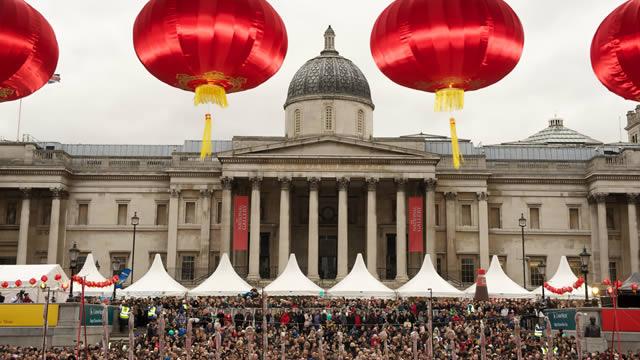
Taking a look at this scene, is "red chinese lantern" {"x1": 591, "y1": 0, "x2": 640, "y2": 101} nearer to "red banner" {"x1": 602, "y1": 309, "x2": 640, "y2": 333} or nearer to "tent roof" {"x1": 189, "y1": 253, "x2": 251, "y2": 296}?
"red banner" {"x1": 602, "y1": 309, "x2": 640, "y2": 333}

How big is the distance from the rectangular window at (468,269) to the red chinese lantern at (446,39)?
51.0 metres

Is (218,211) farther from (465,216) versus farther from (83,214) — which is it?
(465,216)

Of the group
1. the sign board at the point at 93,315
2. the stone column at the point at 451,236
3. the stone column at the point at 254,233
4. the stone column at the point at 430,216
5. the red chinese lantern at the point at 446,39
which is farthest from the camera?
the stone column at the point at 451,236

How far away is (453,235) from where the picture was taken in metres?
61.9

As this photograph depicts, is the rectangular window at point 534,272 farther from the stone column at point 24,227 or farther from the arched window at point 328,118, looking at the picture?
the stone column at point 24,227

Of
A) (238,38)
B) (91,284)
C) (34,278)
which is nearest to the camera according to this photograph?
(238,38)

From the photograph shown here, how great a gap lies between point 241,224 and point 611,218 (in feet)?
96.6

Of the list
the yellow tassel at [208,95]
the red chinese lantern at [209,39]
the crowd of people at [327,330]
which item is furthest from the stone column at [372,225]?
the red chinese lantern at [209,39]

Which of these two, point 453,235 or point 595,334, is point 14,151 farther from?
point 595,334

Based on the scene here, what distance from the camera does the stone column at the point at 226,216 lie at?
58.7m

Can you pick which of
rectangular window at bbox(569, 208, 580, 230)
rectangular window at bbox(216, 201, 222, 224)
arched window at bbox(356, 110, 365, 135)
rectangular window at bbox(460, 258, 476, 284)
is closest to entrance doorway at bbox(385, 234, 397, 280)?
rectangular window at bbox(460, 258, 476, 284)

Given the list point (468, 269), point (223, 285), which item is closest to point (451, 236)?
point (468, 269)

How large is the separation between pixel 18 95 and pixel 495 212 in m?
54.6

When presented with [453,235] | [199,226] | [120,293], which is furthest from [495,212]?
[120,293]
